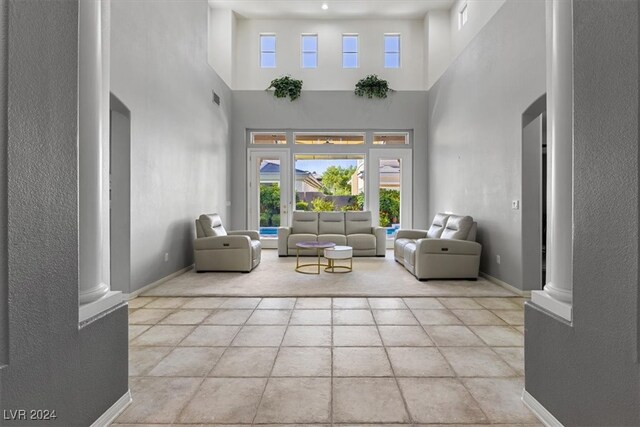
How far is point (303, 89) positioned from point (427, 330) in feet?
22.0

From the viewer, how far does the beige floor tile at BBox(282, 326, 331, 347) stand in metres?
2.78

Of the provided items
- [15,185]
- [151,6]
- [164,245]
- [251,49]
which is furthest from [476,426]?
[251,49]

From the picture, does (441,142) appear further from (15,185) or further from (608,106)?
(15,185)

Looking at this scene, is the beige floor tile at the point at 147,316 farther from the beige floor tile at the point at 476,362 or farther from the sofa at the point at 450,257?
the sofa at the point at 450,257

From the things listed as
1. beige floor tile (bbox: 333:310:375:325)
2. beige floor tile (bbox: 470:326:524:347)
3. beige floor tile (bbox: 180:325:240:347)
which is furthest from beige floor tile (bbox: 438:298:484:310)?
beige floor tile (bbox: 180:325:240:347)

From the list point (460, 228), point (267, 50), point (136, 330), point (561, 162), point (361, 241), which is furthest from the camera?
point (267, 50)

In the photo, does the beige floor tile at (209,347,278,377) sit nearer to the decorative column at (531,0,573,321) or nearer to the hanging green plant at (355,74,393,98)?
the decorative column at (531,0,573,321)

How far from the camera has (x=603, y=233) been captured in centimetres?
142

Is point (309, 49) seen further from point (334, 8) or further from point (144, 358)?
point (144, 358)

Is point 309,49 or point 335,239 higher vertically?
point 309,49

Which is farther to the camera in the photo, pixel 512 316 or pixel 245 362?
pixel 512 316

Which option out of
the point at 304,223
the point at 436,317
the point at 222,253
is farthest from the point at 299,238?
the point at 436,317

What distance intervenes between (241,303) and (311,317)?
2.98 ft

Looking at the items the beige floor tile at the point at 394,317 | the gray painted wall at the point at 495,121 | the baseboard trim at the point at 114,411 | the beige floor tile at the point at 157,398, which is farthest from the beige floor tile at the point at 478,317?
the baseboard trim at the point at 114,411
